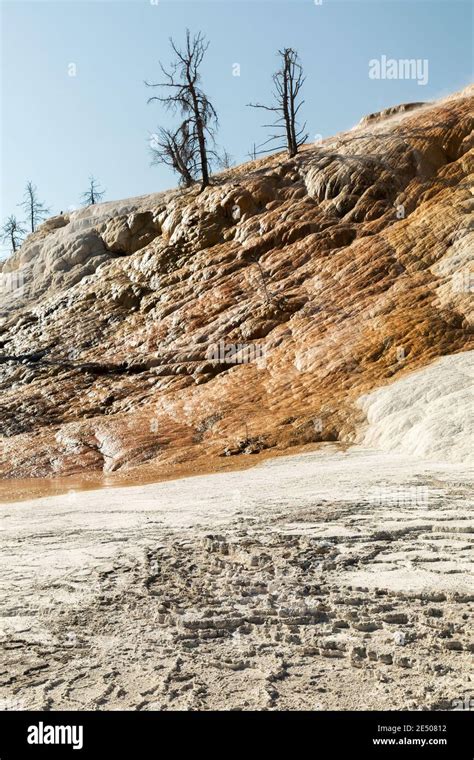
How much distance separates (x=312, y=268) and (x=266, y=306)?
2475 mm

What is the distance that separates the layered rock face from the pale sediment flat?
474 cm

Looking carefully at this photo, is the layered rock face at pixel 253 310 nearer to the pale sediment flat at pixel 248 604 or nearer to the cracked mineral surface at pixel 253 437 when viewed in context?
the cracked mineral surface at pixel 253 437

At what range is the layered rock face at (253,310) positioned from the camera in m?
17.5

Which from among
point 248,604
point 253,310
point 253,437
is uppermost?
point 253,310

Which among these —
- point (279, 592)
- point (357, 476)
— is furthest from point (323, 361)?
point (279, 592)

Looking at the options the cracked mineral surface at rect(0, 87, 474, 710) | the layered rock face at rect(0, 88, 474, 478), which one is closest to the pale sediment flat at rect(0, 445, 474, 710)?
the cracked mineral surface at rect(0, 87, 474, 710)

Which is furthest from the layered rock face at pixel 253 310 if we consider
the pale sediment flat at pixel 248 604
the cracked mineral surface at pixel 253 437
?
the pale sediment flat at pixel 248 604

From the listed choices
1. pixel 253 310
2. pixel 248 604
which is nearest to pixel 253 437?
pixel 253 310

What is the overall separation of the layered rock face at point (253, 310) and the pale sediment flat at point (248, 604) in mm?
4743

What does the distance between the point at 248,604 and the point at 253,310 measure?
1828 cm

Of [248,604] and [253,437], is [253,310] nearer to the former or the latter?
[253,437]

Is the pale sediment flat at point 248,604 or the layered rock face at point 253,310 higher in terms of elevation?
the layered rock face at point 253,310

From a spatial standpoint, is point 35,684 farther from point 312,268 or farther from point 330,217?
point 330,217

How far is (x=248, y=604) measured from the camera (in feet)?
17.7
